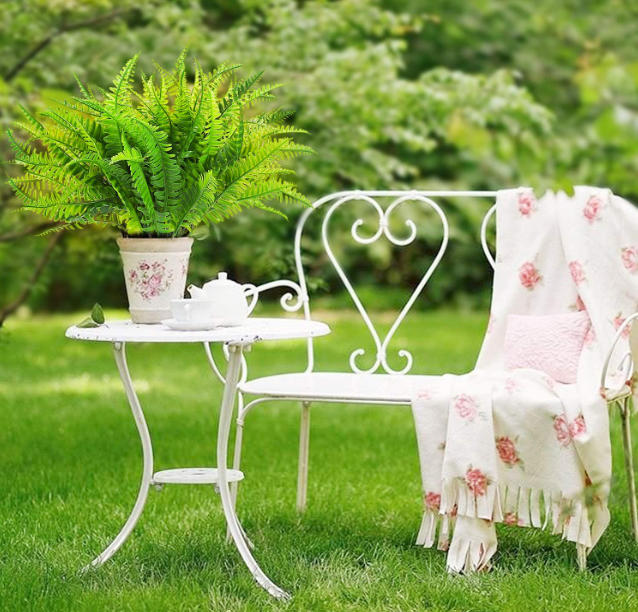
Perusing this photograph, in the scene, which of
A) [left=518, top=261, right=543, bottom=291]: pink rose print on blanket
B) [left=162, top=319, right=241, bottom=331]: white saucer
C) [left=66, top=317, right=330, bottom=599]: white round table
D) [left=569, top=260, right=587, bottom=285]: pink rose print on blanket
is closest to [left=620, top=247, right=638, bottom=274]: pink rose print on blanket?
[left=569, top=260, right=587, bottom=285]: pink rose print on blanket

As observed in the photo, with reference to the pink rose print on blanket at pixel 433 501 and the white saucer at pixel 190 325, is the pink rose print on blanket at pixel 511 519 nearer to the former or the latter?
the pink rose print on blanket at pixel 433 501

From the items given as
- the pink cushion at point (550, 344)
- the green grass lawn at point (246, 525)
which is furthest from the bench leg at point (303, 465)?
the pink cushion at point (550, 344)

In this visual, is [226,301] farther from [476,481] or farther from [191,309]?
[476,481]

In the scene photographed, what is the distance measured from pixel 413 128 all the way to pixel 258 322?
2947mm

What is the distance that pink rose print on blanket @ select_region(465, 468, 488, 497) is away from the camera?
265cm

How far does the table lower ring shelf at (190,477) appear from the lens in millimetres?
2611

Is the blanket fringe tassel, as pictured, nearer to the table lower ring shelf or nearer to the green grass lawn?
the green grass lawn

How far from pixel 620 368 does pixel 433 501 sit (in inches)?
22.4

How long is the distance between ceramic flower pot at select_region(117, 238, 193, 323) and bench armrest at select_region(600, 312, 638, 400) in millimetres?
929

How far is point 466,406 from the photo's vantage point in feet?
8.77

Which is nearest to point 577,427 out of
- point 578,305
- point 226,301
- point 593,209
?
point 578,305

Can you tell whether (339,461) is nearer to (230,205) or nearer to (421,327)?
(230,205)

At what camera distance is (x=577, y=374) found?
2900 millimetres

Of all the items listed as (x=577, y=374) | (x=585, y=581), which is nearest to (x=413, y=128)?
(x=577, y=374)
